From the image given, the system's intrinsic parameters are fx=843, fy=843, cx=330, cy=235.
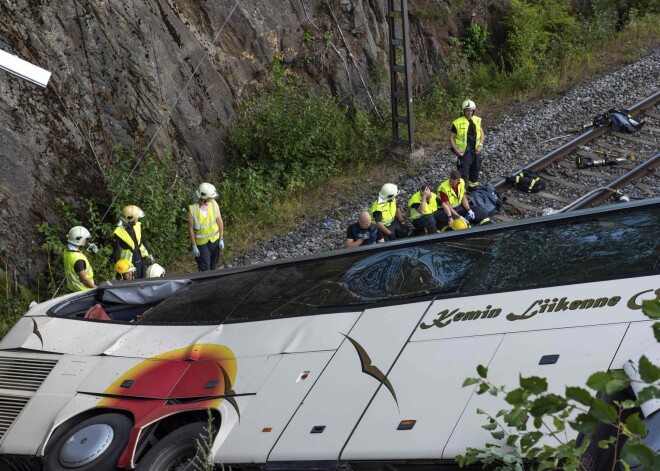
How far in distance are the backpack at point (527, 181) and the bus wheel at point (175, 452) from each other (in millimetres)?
8168

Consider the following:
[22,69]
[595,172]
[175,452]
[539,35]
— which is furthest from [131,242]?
[539,35]

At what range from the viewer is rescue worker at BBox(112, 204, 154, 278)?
424 inches

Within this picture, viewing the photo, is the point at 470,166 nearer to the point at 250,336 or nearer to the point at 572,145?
the point at 572,145

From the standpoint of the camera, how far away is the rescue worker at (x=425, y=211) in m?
11.4

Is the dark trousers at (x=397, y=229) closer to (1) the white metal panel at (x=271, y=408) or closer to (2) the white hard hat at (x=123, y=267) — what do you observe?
(2) the white hard hat at (x=123, y=267)

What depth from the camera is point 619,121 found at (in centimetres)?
1398

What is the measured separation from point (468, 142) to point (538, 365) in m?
8.67

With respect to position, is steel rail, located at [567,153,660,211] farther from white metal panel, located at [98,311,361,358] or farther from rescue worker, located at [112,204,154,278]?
white metal panel, located at [98,311,361,358]

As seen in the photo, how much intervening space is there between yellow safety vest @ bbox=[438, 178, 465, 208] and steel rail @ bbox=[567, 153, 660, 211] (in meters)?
1.52

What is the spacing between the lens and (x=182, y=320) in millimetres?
6984

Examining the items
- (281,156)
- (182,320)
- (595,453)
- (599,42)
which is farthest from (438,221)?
(599,42)

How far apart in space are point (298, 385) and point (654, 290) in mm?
2268

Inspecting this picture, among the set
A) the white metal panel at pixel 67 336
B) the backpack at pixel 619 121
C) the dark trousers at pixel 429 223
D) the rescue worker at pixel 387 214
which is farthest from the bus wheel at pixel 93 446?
the backpack at pixel 619 121

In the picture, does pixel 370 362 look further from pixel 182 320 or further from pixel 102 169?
pixel 102 169
